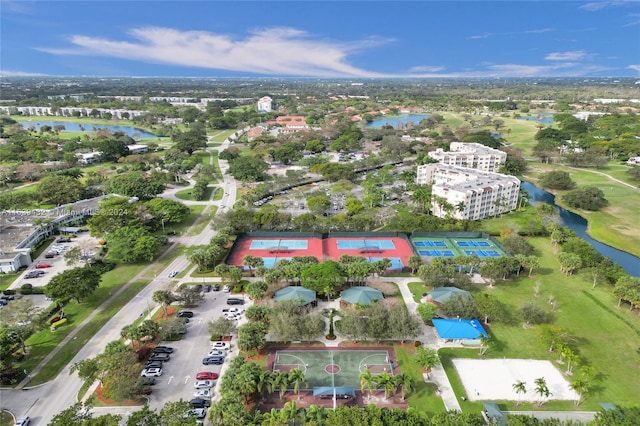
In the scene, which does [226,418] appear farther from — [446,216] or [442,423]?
[446,216]

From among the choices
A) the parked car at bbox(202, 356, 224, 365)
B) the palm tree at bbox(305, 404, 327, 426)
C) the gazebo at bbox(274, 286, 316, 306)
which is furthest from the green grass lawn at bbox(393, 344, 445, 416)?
the parked car at bbox(202, 356, 224, 365)

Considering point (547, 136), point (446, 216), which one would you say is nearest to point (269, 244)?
point (446, 216)

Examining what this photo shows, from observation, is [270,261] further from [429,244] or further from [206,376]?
[429,244]

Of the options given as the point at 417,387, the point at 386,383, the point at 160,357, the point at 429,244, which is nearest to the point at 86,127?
the point at 160,357

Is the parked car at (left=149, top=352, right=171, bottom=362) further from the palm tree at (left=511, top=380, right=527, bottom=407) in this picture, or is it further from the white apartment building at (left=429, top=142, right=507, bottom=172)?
the white apartment building at (left=429, top=142, right=507, bottom=172)

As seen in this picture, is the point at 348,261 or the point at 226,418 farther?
the point at 348,261

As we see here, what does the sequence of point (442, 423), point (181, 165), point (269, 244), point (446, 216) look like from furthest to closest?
point (181, 165), point (446, 216), point (269, 244), point (442, 423)
